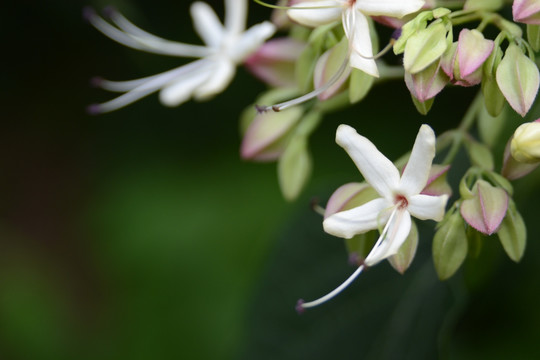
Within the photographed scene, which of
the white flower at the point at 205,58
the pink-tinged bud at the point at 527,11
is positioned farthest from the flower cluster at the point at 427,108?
the white flower at the point at 205,58

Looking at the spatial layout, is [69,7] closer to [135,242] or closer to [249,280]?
[135,242]

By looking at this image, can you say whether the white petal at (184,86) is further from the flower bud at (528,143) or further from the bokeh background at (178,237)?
the flower bud at (528,143)

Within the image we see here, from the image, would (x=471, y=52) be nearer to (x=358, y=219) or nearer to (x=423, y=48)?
(x=423, y=48)

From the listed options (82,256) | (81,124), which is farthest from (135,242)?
(81,124)

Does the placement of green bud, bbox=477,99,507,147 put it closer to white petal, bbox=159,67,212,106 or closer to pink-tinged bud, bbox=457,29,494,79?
pink-tinged bud, bbox=457,29,494,79

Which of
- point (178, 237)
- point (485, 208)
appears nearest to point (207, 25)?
point (485, 208)
